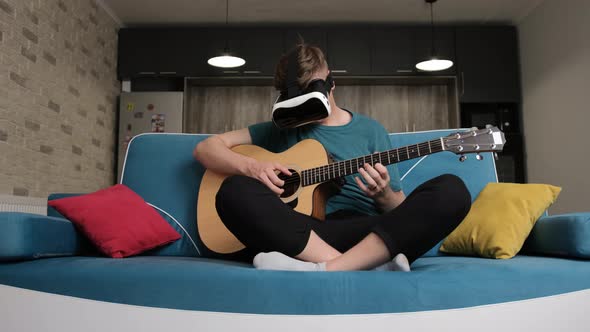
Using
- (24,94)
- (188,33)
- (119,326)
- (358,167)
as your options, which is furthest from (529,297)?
(188,33)

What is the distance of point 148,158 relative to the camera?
198 centimetres

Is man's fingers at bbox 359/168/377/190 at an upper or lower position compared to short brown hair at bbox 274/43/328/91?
lower

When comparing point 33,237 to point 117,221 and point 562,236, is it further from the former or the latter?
point 562,236

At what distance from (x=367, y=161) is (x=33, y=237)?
0.98 m

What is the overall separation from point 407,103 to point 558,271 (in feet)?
15.1

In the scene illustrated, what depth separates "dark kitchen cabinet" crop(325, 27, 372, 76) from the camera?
5.44 m

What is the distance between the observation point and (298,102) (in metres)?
1.69

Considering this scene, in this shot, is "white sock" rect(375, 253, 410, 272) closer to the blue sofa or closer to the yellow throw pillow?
the blue sofa

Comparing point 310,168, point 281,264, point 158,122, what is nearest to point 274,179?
point 310,168

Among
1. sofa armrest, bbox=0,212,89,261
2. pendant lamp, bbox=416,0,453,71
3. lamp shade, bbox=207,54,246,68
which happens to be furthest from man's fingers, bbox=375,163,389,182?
pendant lamp, bbox=416,0,453,71

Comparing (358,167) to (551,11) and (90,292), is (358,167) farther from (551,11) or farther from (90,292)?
(551,11)

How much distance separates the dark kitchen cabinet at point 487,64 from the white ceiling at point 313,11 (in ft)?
0.48

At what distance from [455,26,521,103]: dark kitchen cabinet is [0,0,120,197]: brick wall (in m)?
3.77

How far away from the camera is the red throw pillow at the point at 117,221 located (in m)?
1.62
